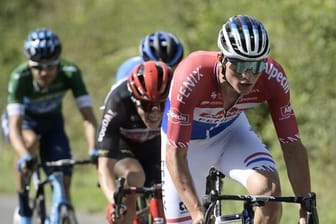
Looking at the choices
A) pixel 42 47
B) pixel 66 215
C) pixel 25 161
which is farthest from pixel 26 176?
pixel 42 47

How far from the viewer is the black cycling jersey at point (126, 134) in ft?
25.1

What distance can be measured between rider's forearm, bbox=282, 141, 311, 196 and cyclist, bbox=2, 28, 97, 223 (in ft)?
11.8

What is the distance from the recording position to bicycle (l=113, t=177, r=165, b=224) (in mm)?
7231

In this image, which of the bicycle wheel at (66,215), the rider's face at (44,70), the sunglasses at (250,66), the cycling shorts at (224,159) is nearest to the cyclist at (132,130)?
the cycling shorts at (224,159)

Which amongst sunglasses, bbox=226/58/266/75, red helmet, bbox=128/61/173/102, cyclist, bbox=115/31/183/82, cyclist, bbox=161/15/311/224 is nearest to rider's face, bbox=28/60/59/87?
cyclist, bbox=115/31/183/82

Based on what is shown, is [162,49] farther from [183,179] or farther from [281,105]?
[183,179]

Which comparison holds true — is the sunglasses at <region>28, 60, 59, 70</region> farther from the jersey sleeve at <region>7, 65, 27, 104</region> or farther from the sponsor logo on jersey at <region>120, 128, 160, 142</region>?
the sponsor logo on jersey at <region>120, 128, 160, 142</region>

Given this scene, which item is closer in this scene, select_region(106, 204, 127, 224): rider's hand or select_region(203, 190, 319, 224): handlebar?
select_region(203, 190, 319, 224): handlebar

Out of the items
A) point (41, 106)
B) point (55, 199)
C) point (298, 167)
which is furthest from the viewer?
point (41, 106)

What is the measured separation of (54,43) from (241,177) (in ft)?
13.6

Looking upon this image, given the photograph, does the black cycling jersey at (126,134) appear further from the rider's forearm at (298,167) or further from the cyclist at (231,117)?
the rider's forearm at (298,167)

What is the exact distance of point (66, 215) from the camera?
908cm

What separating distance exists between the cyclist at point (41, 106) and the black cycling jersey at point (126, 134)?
1.23 m

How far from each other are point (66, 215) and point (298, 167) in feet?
11.6
